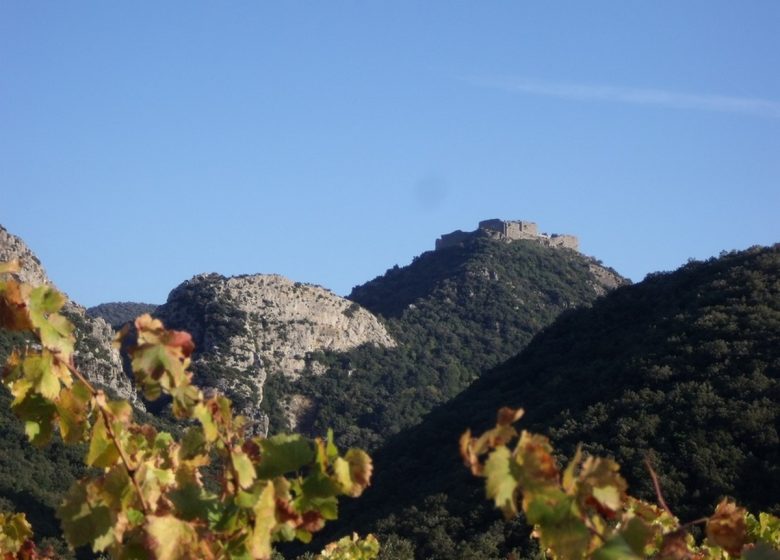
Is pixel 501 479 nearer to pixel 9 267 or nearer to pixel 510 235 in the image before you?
pixel 9 267

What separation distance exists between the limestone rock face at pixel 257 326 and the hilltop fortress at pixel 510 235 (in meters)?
15.1

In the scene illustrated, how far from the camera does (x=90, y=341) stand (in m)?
37.2

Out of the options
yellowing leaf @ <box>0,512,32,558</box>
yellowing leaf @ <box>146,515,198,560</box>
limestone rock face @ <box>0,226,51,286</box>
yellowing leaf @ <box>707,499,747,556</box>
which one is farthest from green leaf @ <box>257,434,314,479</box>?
limestone rock face @ <box>0,226,51,286</box>

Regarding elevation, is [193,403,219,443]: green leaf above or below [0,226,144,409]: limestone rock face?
below

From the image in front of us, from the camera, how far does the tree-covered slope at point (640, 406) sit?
1738 cm

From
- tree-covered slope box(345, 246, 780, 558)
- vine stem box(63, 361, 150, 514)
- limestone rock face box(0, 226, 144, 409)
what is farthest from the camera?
limestone rock face box(0, 226, 144, 409)

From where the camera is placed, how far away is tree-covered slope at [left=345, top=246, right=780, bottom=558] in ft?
57.0

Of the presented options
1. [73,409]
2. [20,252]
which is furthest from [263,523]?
[20,252]

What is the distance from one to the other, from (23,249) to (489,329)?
24915mm

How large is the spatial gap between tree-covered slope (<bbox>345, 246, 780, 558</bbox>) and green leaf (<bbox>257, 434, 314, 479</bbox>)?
38.2ft

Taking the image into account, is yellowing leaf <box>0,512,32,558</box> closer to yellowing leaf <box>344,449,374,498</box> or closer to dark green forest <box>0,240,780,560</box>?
yellowing leaf <box>344,449,374,498</box>

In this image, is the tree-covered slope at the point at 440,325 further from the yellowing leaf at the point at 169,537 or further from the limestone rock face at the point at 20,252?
the yellowing leaf at the point at 169,537

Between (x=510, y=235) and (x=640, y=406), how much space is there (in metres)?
47.5

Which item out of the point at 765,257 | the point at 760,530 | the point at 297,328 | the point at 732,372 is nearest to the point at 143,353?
the point at 760,530
